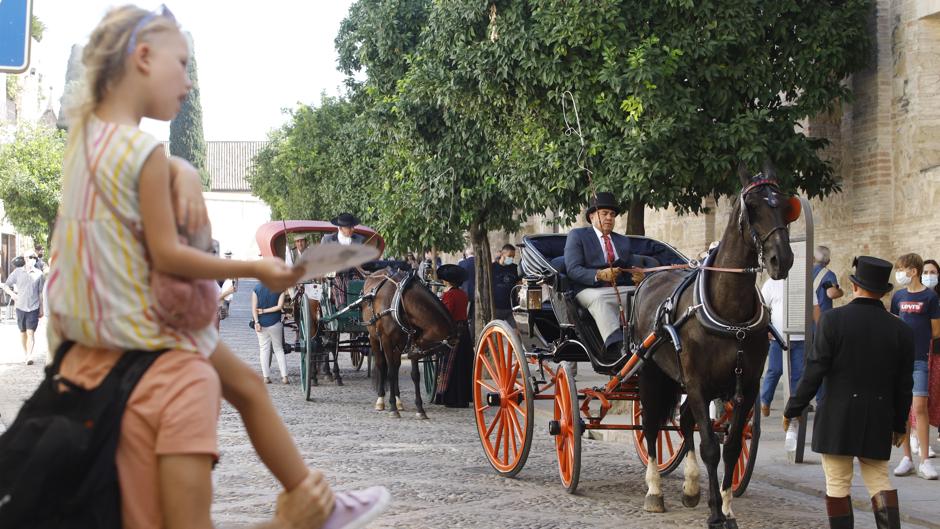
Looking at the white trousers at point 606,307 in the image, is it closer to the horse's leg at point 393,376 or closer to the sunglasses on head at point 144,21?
the horse's leg at point 393,376

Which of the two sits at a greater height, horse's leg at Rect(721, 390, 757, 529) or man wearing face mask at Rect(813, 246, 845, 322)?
man wearing face mask at Rect(813, 246, 845, 322)

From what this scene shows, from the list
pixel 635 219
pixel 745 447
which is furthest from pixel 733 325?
pixel 635 219

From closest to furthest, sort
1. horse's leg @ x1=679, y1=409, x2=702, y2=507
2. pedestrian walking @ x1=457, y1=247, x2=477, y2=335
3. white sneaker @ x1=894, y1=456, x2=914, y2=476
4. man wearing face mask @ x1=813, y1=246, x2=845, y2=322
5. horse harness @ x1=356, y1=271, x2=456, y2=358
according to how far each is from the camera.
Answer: horse's leg @ x1=679, y1=409, x2=702, y2=507
white sneaker @ x1=894, y1=456, x2=914, y2=476
man wearing face mask @ x1=813, y1=246, x2=845, y2=322
horse harness @ x1=356, y1=271, x2=456, y2=358
pedestrian walking @ x1=457, y1=247, x2=477, y2=335

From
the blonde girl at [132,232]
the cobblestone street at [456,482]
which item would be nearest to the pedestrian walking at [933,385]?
the cobblestone street at [456,482]

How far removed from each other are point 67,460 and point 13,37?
6.31m

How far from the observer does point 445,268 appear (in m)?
15.0

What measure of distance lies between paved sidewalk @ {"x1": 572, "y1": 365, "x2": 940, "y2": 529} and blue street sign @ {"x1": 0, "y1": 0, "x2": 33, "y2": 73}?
5593 mm

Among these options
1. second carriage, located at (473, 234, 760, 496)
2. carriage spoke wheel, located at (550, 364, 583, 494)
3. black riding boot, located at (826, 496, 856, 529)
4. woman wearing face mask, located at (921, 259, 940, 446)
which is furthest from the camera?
woman wearing face mask, located at (921, 259, 940, 446)

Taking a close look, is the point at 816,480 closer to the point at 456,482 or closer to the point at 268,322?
the point at 456,482

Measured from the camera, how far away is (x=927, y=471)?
9.03 metres

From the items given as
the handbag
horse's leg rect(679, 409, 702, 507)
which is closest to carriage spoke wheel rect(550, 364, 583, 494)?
horse's leg rect(679, 409, 702, 507)

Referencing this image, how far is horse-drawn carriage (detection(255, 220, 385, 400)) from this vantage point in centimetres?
1524

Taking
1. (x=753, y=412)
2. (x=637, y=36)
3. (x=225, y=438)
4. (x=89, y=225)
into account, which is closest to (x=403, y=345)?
(x=225, y=438)

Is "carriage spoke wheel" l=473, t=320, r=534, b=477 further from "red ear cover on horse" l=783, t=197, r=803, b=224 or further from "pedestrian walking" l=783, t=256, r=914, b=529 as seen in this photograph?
"pedestrian walking" l=783, t=256, r=914, b=529
